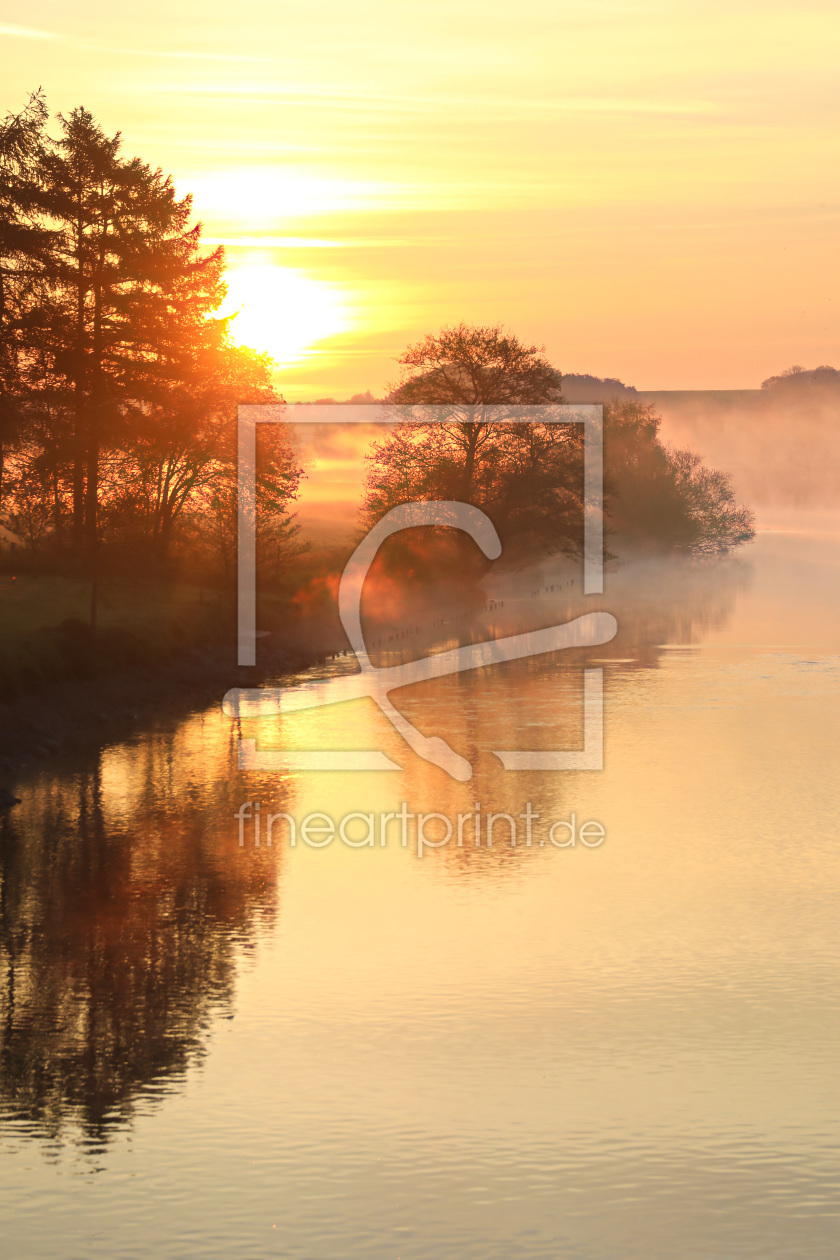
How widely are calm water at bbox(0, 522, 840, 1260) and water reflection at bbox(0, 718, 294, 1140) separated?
7cm

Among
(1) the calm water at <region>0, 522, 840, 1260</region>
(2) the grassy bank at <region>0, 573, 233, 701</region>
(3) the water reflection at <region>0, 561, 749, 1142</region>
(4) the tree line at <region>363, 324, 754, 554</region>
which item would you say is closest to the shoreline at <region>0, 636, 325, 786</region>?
(2) the grassy bank at <region>0, 573, 233, 701</region>

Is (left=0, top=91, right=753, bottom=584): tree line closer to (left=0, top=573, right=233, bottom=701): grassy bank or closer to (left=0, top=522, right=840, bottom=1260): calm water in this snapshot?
(left=0, top=573, right=233, bottom=701): grassy bank

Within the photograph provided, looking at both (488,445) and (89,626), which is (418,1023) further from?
(488,445)

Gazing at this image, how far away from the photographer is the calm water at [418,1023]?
47.9 ft

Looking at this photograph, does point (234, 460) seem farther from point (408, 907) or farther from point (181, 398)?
point (408, 907)

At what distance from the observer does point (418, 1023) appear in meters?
20.0

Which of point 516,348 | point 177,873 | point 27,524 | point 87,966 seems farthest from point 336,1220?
point 516,348

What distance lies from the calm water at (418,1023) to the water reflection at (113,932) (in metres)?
0.07

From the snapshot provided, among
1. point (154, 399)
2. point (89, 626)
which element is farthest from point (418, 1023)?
point (154, 399)

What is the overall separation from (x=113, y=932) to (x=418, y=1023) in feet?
20.3

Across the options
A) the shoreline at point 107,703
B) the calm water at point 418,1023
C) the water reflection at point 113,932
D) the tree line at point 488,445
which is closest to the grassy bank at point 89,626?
the shoreline at point 107,703

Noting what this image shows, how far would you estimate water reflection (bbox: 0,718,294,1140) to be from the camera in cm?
1798

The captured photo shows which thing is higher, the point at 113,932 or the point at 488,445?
the point at 488,445

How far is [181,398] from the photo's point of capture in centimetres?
6366
